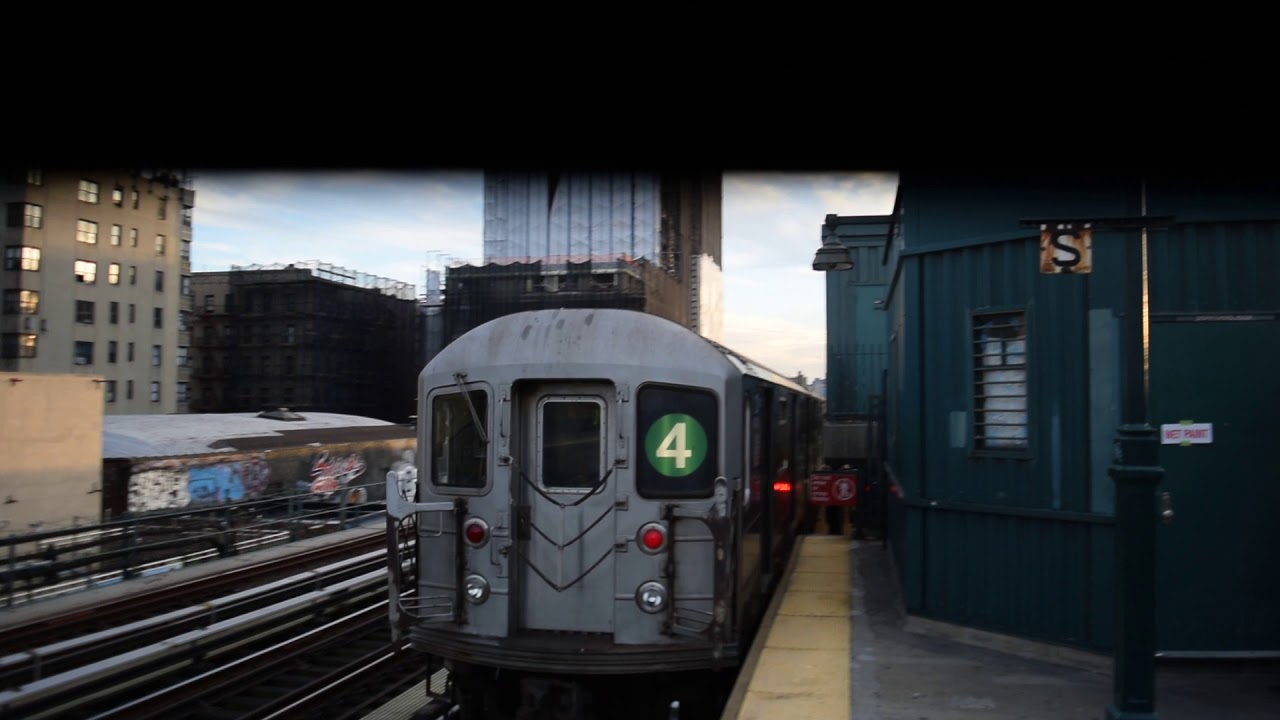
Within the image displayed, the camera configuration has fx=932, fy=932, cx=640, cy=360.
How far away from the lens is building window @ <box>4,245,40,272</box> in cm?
3775

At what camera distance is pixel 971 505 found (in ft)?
26.3

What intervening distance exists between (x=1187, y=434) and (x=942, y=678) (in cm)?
256

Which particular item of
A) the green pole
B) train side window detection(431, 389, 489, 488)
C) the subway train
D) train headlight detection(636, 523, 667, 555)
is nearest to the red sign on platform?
the subway train

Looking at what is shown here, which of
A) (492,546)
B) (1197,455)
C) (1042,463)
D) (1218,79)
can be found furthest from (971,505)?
(1218,79)

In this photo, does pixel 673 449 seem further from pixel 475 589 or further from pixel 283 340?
pixel 283 340

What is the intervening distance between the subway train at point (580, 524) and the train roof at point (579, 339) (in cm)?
1

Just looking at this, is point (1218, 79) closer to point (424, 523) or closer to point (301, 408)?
point (424, 523)

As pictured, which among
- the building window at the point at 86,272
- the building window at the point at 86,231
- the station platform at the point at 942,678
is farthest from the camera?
the building window at the point at 86,272

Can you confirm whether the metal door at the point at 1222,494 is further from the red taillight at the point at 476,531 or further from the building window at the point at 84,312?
the building window at the point at 84,312

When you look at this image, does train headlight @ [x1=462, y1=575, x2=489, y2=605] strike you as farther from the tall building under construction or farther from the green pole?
the tall building under construction

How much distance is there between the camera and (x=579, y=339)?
713 centimetres

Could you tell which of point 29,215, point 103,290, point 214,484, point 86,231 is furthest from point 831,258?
point 103,290

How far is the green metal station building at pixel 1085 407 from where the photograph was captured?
6910 mm

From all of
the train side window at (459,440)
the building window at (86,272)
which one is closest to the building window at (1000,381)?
the train side window at (459,440)
